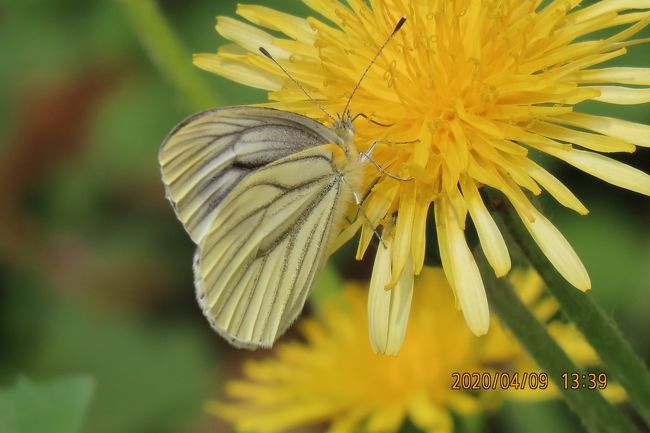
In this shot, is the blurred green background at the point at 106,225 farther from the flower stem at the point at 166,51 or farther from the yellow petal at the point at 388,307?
the yellow petal at the point at 388,307

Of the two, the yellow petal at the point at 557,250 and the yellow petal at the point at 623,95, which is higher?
the yellow petal at the point at 623,95

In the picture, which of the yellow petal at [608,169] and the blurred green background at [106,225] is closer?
the yellow petal at [608,169]

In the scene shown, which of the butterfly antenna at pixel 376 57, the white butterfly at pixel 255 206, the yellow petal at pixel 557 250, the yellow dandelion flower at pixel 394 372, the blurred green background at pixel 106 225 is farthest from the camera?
the blurred green background at pixel 106 225

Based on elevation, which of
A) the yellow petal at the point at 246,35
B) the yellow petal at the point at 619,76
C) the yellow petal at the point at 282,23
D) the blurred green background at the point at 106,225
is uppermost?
the yellow petal at the point at 619,76

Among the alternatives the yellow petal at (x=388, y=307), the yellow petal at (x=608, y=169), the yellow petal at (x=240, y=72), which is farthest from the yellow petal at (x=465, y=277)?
the yellow petal at (x=240, y=72)

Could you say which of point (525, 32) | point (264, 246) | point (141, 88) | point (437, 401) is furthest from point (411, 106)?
point (141, 88)

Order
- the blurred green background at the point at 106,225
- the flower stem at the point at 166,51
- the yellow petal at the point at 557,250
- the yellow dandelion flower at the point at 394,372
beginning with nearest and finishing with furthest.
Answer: the yellow petal at the point at 557,250 < the yellow dandelion flower at the point at 394,372 < the flower stem at the point at 166,51 < the blurred green background at the point at 106,225
